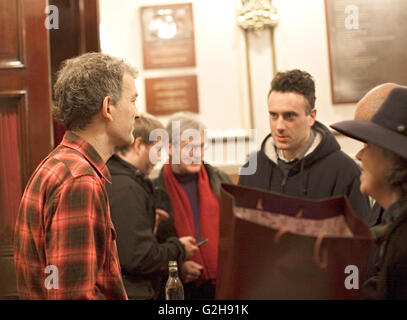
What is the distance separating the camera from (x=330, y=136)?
2.09 meters

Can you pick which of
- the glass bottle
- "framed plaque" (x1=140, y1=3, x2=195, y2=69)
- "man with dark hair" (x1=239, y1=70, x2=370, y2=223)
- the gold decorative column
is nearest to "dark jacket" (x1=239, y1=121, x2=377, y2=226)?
"man with dark hair" (x1=239, y1=70, x2=370, y2=223)

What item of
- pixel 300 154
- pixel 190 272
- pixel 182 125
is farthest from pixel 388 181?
pixel 182 125

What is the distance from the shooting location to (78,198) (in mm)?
1183

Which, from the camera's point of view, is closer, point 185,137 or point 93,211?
point 93,211

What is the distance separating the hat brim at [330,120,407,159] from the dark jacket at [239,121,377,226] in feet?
2.76

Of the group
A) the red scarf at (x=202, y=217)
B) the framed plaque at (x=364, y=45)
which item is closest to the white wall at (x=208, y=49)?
the framed plaque at (x=364, y=45)

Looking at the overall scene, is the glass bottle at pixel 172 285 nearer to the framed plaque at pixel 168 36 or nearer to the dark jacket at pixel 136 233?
the dark jacket at pixel 136 233

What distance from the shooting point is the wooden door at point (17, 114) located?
2.19 m

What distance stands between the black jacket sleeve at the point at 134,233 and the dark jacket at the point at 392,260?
115 centimetres

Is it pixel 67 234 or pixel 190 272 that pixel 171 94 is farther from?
pixel 67 234

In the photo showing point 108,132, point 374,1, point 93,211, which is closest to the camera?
point 93,211
